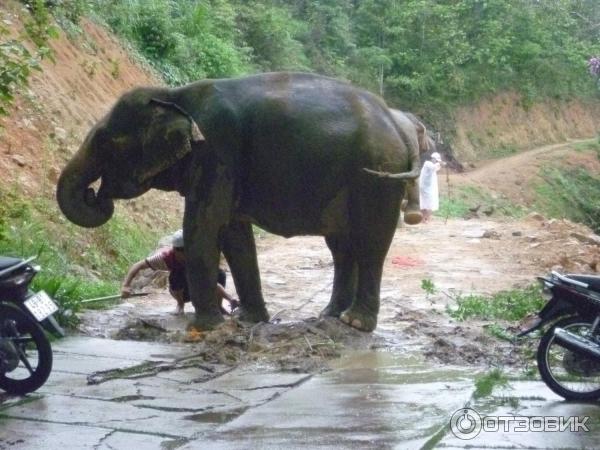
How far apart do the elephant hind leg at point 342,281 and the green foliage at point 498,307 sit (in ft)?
4.02

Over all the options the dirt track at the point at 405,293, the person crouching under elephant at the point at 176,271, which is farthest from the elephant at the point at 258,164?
the person crouching under elephant at the point at 176,271

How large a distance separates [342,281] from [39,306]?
3811 millimetres

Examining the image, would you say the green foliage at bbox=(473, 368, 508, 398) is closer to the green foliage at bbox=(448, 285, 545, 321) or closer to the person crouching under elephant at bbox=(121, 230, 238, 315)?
the green foliage at bbox=(448, 285, 545, 321)

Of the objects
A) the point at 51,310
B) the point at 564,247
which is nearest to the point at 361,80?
the point at 564,247

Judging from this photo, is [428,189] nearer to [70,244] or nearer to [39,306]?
[70,244]

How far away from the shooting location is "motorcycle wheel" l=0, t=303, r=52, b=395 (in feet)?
23.1

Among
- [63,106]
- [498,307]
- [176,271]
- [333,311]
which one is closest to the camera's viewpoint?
[333,311]

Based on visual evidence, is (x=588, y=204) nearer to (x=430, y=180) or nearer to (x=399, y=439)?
(x=430, y=180)

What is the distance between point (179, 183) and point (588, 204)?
3091 cm

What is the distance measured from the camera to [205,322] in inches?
381

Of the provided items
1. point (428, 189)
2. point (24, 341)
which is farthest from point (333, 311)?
point (428, 189)

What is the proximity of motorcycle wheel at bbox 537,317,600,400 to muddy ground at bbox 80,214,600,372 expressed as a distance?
108 cm

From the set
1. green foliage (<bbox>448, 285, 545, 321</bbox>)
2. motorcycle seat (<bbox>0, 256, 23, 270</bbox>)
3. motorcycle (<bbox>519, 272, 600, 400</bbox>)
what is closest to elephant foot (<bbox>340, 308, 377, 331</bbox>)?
green foliage (<bbox>448, 285, 545, 321</bbox>)

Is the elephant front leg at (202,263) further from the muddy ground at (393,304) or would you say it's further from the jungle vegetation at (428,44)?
the jungle vegetation at (428,44)
